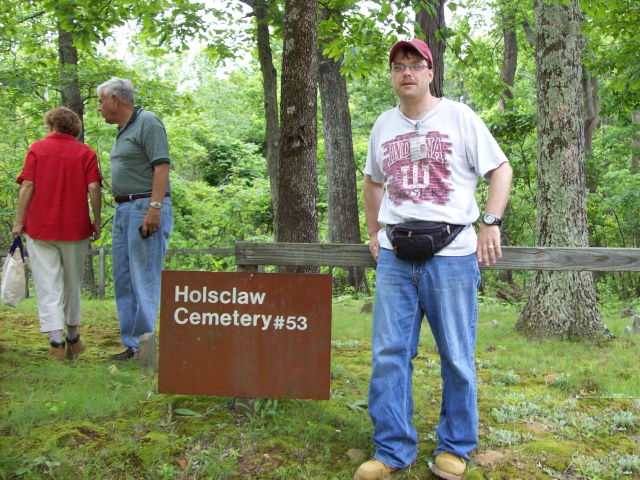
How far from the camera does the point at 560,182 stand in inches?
259

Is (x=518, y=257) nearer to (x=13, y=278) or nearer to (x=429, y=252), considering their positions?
(x=429, y=252)

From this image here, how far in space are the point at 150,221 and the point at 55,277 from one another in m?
1.04

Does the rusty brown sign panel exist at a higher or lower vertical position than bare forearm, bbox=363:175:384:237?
lower

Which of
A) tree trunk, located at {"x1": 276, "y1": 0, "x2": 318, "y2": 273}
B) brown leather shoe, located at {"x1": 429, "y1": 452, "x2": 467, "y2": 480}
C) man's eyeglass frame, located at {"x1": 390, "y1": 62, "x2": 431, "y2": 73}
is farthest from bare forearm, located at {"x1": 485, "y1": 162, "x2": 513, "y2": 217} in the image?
tree trunk, located at {"x1": 276, "y1": 0, "x2": 318, "y2": 273}

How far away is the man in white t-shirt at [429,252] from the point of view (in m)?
2.89

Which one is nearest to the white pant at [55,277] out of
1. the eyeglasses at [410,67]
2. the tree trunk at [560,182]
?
the eyeglasses at [410,67]

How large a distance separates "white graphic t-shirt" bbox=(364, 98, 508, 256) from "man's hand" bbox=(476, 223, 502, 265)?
43 millimetres

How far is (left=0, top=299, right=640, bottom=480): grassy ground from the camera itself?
119 inches

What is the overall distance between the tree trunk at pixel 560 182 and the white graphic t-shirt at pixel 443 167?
13.2 ft

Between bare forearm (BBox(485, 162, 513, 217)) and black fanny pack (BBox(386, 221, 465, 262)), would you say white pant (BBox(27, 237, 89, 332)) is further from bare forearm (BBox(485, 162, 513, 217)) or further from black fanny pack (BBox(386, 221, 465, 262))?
bare forearm (BBox(485, 162, 513, 217))

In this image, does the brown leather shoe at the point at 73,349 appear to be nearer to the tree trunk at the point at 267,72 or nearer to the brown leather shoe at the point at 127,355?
the brown leather shoe at the point at 127,355

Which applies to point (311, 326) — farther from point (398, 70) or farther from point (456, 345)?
point (398, 70)

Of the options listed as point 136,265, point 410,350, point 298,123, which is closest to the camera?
point 410,350

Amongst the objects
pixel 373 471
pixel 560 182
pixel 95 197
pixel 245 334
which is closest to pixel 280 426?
pixel 245 334
